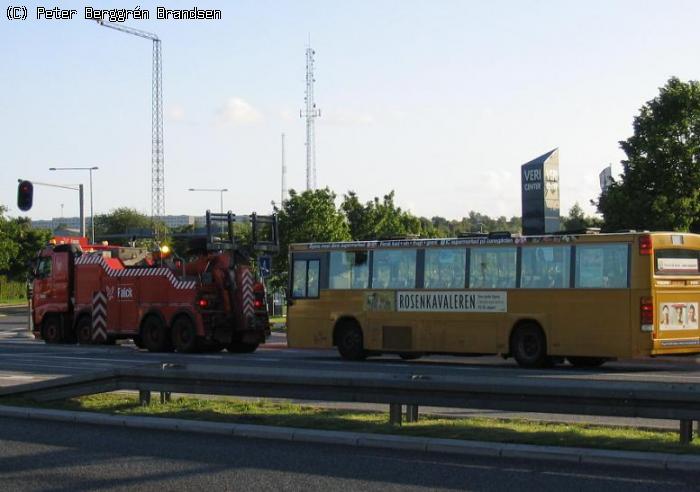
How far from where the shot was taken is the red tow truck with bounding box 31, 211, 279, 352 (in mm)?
28844

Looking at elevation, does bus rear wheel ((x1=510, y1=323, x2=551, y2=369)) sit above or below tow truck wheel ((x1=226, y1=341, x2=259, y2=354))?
above

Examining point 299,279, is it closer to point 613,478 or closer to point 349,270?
point 349,270

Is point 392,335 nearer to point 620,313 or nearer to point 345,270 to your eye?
point 345,270

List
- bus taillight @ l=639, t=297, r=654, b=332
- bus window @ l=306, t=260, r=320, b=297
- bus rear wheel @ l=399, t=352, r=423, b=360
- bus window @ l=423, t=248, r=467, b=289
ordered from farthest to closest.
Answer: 1. bus window @ l=306, t=260, r=320, b=297
2. bus rear wheel @ l=399, t=352, r=423, b=360
3. bus window @ l=423, t=248, r=467, b=289
4. bus taillight @ l=639, t=297, r=654, b=332

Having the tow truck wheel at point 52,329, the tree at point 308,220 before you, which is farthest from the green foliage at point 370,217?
the tow truck wheel at point 52,329

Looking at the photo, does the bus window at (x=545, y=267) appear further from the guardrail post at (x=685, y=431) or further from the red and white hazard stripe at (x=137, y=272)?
the guardrail post at (x=685, y=431)

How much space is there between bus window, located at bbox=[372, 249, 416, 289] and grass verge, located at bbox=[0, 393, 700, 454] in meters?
9.03

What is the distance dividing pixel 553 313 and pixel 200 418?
33.2ft

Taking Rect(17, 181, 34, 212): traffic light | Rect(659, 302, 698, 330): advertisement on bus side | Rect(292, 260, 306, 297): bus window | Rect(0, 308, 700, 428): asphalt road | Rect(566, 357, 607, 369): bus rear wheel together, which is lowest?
Rect(0, 308, 700, 428): asphalt road

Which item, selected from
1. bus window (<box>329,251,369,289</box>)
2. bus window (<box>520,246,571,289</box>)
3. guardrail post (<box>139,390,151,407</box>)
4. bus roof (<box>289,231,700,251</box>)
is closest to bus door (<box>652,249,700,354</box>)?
bus roof (<box>289,231,700,251</box>)

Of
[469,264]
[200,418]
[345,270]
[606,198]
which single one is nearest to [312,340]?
[345,270]

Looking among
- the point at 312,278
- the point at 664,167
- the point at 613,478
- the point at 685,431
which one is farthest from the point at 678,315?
the point at 664,167

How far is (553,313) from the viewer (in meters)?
21.5

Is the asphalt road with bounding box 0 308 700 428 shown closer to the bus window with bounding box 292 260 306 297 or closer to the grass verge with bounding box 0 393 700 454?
the grass verge with bounding box 0 393 700 454
